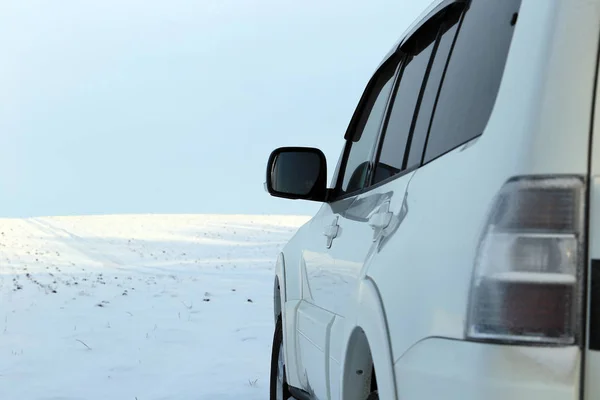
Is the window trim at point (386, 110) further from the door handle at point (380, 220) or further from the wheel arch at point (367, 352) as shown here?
the wheel arch at point (367, 352)

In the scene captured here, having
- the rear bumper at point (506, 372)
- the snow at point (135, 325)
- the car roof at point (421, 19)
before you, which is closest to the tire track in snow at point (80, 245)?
the snow at point (135, 325)

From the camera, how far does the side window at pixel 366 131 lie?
2699 mm

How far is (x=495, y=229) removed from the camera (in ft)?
3.76

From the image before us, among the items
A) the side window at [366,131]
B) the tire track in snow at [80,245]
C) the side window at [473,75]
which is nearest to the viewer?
the side window at [473,75]

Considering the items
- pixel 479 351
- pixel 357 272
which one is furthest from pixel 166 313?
pixel 479 351

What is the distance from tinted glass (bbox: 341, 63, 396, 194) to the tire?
1293 millimetres

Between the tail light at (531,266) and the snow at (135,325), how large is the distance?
4416 mm

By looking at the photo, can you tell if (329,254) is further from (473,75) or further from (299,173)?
(473,75)

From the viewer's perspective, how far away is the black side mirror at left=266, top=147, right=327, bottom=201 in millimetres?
3109

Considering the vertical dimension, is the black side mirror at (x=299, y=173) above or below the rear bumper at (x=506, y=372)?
above

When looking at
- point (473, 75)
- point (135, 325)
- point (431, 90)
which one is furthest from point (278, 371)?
point (135, 325)

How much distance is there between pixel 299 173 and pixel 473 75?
5.30 ft

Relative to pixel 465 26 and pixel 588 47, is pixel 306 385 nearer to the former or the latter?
pixel 465 26

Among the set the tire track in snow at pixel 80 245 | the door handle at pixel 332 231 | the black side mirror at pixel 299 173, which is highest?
the black side mirror at pixel 299 173
